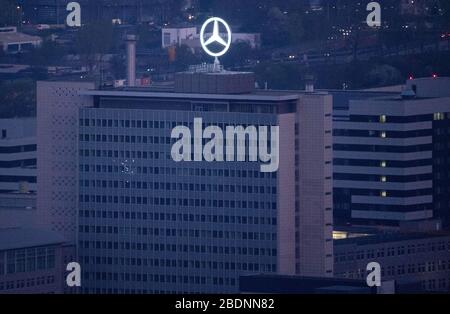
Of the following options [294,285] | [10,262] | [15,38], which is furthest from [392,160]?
[15,38]

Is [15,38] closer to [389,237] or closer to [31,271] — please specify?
[389,237]

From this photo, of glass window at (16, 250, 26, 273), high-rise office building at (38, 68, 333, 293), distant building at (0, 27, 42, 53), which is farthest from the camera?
distant building at (0, 27, 42, 53)

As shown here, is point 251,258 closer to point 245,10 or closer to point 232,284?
point 232,284

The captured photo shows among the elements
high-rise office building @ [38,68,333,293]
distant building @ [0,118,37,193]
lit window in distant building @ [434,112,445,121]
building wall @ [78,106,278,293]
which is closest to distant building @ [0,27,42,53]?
distant building @ [0,118,37,193]

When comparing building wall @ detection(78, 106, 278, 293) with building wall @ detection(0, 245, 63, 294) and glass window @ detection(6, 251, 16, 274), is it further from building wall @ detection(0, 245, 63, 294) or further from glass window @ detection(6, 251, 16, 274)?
glass window @ detection(6, 251, 16, 274)

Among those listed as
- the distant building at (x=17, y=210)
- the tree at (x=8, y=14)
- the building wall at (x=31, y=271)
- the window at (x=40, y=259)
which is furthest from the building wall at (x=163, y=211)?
the tree at (x=8, y=14)
